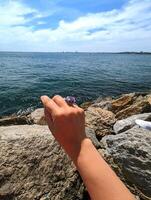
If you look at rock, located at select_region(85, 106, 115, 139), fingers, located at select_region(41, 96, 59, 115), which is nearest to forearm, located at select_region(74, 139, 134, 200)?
fingers, located at select_region(41, 96, 59, 115)

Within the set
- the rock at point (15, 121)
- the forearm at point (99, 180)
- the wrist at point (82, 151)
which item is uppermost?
the wrist at point (82, 151)

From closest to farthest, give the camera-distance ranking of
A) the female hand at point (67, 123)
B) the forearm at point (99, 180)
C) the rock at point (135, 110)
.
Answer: the forearm at point (99, 180), the female hand at point (67, 123), the rock at point (135, 110)

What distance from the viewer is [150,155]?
5.23m

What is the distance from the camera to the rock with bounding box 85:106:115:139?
8.41 metres

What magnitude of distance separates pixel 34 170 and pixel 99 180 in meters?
3.37

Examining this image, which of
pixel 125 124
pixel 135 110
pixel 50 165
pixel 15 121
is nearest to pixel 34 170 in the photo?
pixel 50 165

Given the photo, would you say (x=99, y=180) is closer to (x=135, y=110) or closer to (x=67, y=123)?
(x=67, y=123)

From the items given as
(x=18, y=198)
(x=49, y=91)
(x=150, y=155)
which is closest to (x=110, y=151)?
(x=150, y=155)

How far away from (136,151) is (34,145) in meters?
1.82

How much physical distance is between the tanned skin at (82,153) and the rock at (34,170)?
3131mm

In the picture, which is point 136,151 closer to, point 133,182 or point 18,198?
point 133,182

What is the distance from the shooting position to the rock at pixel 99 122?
27.6ft

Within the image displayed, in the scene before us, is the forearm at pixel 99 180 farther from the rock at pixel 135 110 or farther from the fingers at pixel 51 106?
the rock at pixel 135 110

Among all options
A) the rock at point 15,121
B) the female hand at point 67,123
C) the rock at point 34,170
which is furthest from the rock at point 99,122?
the female hand at point 67,123
